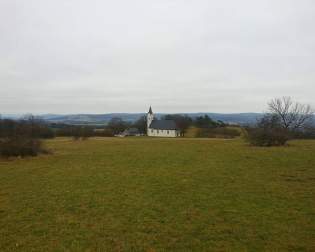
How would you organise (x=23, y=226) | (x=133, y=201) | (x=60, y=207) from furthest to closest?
(x=133, y=201) → (x=60, y=207) → (x=23, y=226)

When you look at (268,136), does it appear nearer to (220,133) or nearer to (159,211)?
(159,211)

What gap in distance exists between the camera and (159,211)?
788cm

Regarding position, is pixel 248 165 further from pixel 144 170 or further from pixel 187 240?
pixel 187 240

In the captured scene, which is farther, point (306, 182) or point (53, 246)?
point (306, 182)

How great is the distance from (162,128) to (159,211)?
236 feet

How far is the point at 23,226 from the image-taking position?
6773 millimetres

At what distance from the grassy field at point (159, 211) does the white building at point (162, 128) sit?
64.7 m

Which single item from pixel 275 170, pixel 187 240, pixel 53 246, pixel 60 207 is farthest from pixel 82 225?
pixel 275 170

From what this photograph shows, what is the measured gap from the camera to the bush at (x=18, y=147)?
21297 millimetres

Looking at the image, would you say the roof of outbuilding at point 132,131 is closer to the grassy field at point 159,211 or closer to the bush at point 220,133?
the bush at point 220,133

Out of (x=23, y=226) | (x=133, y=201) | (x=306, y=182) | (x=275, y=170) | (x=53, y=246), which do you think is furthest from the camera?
(x=275, y=170)

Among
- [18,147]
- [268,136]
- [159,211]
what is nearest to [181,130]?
[268,136]

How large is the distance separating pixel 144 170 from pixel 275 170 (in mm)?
6417

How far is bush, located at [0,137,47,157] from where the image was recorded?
21297mm
